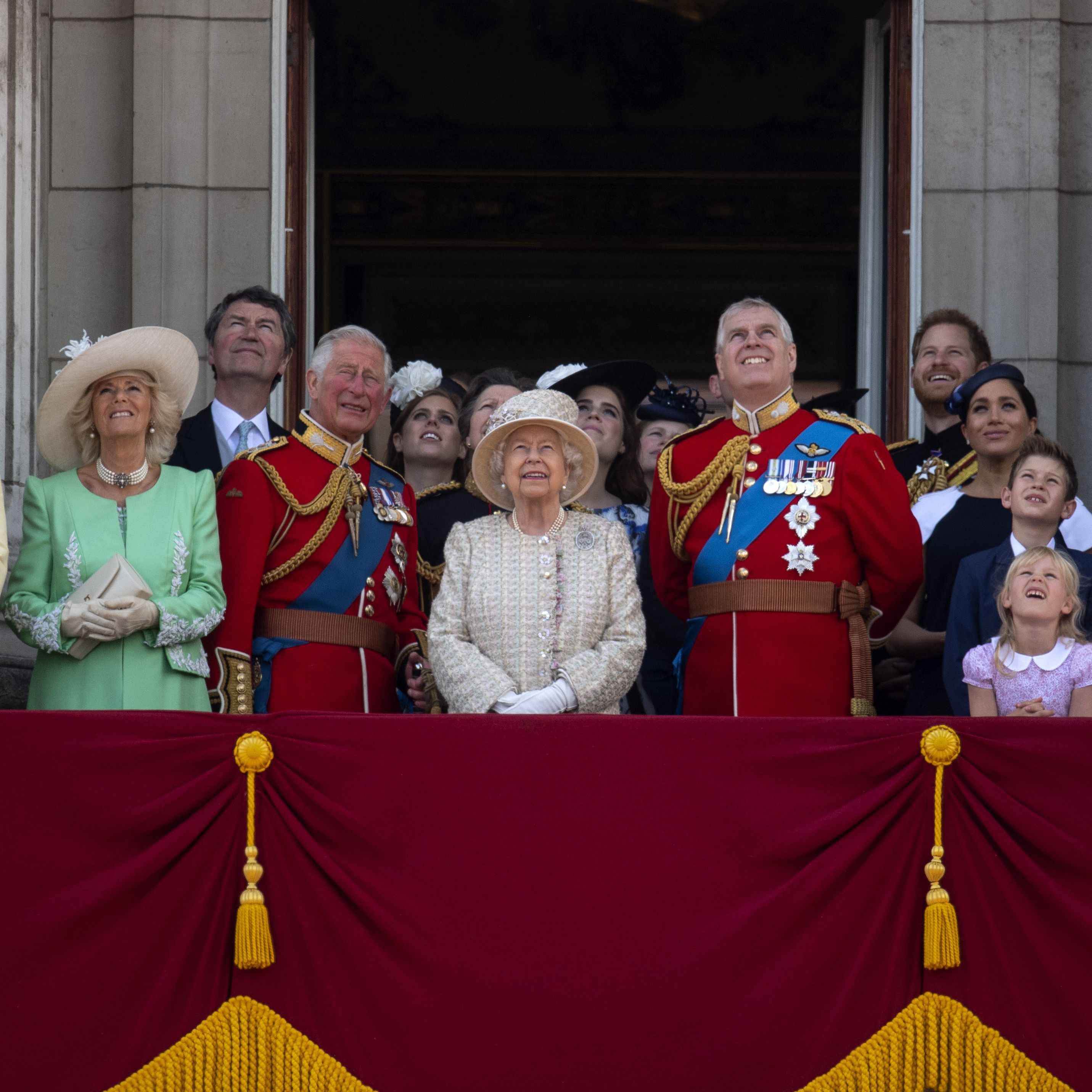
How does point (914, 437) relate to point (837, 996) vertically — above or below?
above

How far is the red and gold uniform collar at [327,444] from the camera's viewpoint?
181 inches

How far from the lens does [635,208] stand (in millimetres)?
11344

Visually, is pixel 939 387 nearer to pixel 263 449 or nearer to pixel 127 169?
pixel 263 449

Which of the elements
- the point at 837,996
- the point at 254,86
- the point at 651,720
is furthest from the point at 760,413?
the point at 254,86

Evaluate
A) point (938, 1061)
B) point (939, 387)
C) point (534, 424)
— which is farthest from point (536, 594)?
point (939, 387)

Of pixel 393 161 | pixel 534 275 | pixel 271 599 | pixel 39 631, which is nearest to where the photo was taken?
pixel 39 631

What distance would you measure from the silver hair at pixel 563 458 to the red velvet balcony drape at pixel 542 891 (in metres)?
0.97

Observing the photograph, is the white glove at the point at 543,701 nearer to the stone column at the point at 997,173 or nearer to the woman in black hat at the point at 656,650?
the woman in black hat at the point at 656,650

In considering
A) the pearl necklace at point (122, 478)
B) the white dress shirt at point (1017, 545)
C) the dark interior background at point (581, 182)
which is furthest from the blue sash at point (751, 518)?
the dark interior background at point (581, 182)

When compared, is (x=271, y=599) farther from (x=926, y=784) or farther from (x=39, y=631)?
(x=926, y=784)

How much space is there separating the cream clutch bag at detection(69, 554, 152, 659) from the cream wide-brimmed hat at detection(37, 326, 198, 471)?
0.43 meters

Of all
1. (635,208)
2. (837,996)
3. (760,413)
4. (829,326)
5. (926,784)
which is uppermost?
(635,208)

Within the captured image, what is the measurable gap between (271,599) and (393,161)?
7094 millimetres

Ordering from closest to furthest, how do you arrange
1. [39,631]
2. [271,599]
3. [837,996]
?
[837,996], [39,631], [271,599]
